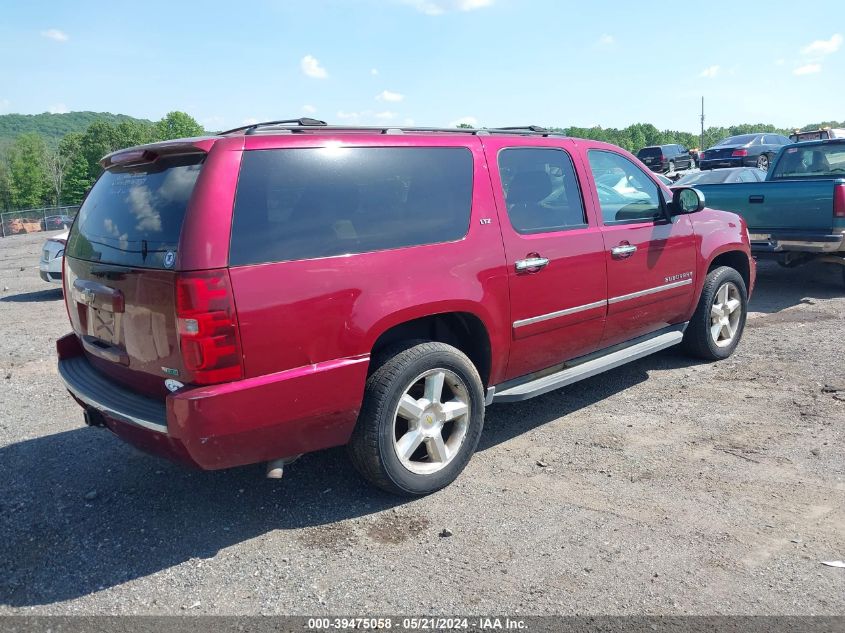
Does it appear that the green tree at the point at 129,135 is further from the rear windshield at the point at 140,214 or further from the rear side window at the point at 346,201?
the rear side window at the point at 346,201

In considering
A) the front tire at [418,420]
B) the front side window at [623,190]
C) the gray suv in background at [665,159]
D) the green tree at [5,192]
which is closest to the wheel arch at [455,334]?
the front tire at [418,420]

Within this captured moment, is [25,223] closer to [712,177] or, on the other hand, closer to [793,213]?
[712,177]

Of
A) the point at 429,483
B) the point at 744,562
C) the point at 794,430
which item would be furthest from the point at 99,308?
the point at 794,430

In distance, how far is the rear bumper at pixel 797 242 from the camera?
8.41 meters

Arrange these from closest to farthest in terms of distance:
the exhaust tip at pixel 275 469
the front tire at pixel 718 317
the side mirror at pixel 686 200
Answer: the exhaust tip at pixel 275 469 → the side mirror at pixel 686 200 → the front tire at pixel 718 317

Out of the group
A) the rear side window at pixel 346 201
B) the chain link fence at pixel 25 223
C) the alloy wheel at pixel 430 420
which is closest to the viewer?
the rear side window at pixel 346 201

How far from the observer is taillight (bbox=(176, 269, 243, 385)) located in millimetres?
3002

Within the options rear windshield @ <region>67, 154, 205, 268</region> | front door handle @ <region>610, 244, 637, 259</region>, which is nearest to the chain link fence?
rear windshield @ <region>67, 154, 205, 268</region>

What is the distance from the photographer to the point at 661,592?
291cm

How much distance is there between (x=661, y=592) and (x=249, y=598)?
5.63 feet

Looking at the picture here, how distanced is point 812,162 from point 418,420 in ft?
29.9

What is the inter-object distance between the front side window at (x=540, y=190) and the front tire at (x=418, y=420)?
103cm

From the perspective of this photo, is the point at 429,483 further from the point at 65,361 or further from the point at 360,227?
the point at 65,361

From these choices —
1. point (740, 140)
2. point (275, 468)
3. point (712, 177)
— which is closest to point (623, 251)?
point (275, 468)
